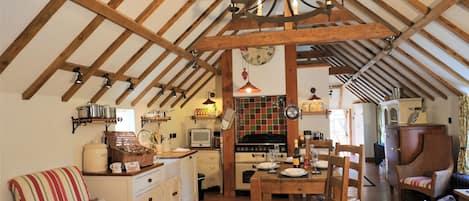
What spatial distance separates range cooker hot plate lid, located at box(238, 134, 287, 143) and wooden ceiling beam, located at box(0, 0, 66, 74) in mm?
4782

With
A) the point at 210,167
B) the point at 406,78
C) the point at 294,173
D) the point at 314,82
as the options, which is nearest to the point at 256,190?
the point at 294,173

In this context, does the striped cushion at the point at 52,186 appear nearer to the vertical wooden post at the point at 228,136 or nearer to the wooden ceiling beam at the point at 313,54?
the vertical wooden post at the point at 228,136

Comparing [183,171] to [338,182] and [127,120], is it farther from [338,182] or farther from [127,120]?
[338,182]

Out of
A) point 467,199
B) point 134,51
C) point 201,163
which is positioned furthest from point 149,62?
point 467,199

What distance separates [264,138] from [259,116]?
0.68 meters

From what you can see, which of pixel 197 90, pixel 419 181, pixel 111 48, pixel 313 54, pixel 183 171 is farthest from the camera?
pixel 313 54

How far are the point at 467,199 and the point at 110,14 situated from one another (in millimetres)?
4353

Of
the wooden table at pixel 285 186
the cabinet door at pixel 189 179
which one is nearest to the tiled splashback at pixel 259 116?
the cabinet door at pixel 189 179

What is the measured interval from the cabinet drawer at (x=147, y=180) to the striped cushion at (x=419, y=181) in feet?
12.6

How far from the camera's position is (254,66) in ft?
23.0

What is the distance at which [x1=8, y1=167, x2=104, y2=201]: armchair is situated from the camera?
3.24 m

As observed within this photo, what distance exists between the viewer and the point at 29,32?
2867mm

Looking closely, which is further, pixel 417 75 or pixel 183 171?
pixel 417 75

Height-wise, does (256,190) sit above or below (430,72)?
below
